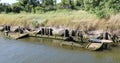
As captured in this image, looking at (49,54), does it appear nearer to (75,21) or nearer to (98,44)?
(98,44)

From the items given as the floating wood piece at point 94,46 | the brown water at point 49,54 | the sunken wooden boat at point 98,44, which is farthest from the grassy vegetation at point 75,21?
the brown water at point 49,54

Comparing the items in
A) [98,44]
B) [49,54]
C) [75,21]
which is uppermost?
[75,21]

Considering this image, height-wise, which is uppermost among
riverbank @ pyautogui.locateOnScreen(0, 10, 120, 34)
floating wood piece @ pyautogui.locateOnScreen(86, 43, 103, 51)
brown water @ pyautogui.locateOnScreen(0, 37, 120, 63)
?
riverbank @ pyautogui.locateOnScreen(0, 10, 120, 34)

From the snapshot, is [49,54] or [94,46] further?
[94,46]

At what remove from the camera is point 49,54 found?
1962cm

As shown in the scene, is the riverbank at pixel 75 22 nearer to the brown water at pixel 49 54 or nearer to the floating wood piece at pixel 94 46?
the floating wood piece at pixel 94 46

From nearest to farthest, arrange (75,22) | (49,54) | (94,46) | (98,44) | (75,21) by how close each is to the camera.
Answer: (49,54)
(94,46)
(98,44)
(75,22)
(75,21)

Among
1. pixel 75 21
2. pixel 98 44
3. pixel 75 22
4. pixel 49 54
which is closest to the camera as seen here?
pixel 49 54

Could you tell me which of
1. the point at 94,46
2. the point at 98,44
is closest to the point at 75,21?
the point at 98,44

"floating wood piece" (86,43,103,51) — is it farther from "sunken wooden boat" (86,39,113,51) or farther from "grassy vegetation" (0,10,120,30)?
"grassy vegetation" (0,10,120,30)

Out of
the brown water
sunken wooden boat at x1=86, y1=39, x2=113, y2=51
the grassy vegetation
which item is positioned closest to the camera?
the brown water

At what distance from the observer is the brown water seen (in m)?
17.9

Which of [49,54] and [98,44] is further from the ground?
[98,44]

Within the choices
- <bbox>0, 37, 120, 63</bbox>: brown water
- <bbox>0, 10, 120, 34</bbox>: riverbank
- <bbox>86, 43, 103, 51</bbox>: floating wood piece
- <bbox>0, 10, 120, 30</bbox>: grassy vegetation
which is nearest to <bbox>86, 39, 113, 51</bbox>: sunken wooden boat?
<bbox>86, 43, 103, 51</bbox>: floating wood piece
